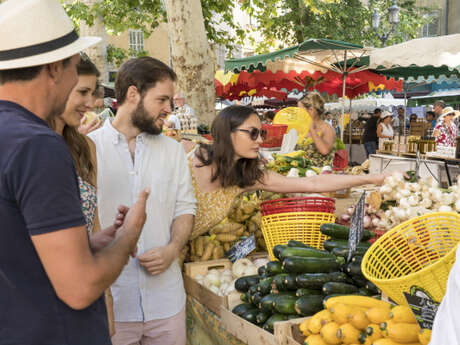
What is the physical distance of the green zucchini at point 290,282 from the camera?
8.20 ft

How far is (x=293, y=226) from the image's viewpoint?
307 centimetres

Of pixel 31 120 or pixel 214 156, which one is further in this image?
pixel 214 156

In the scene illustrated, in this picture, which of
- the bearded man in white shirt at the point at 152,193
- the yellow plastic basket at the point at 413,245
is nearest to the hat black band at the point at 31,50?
the bearded man in white shirt at the point at 152,193

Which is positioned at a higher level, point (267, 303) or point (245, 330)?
point (267, 303)

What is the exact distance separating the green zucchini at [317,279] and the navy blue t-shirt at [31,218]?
4.73 ft

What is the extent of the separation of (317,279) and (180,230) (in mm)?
772

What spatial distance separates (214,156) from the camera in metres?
3.10

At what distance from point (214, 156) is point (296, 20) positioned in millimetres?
19703

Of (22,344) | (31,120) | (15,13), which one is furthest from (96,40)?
(22,344)

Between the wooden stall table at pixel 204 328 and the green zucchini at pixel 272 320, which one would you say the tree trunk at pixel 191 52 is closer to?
the wooden stall table at pixel 204 328

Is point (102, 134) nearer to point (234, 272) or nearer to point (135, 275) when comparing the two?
point (135, 275)

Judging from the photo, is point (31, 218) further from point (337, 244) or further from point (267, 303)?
point (337, 244)

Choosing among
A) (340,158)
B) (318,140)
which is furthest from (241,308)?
(340,158)

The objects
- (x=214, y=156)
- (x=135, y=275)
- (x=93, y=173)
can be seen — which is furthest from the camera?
(x=214, y=156)
